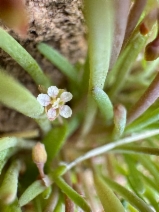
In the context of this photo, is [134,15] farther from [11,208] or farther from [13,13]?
[11,208]

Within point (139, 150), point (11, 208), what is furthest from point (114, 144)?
point (11, 208)

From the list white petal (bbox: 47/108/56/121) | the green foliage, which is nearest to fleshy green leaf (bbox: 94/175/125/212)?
the green foliage

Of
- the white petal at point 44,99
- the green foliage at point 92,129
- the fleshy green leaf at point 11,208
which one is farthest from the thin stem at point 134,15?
the fleshy green leaf at point 11,208

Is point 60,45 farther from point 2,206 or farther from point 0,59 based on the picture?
point 2,206

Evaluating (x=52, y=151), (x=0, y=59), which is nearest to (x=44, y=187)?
(x=52, y=151)

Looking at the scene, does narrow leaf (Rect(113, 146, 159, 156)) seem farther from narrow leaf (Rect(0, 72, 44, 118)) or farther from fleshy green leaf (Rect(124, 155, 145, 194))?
narrow leaf (Rect(0, 72, 44, 118))

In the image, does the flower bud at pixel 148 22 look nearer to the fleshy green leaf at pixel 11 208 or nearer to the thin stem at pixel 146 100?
the thin stem at pixel 146 100
